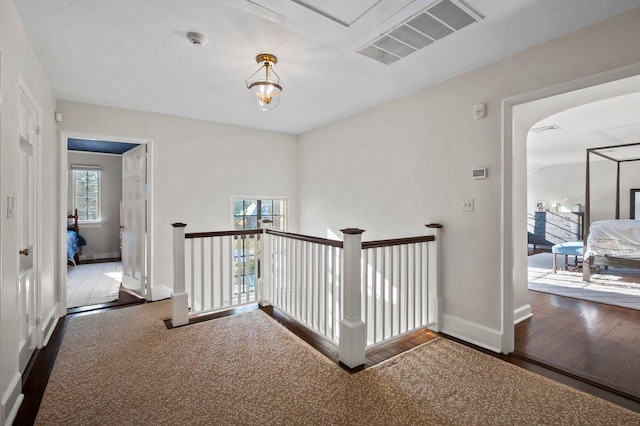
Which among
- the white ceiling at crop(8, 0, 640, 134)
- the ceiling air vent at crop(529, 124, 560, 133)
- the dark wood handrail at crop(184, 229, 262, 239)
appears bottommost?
the dark wood handrail at crop(184, 229, 262, 239)

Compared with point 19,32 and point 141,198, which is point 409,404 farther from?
point 141,198

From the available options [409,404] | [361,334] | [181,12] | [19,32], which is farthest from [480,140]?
[19,32]

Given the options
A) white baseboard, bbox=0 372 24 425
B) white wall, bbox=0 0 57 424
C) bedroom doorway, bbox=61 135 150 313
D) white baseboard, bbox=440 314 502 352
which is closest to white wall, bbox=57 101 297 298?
white wall, bbox=0 0 57 424

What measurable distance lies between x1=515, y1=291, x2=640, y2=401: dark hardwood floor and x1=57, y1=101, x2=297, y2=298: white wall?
3.87m

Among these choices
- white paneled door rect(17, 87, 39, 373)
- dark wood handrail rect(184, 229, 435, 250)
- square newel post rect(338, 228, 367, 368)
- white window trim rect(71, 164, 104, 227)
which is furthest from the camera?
white window trim rect(71, 164, 104, 227)

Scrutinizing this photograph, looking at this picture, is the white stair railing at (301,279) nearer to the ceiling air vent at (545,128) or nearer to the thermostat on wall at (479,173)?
the thermostat on wall at (479,173)

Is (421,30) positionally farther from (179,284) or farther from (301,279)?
(179,284)

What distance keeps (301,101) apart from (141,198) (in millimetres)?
2499

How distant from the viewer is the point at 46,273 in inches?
119

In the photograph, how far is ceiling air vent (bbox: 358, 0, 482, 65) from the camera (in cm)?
193

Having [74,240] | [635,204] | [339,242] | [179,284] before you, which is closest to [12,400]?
[179,284]

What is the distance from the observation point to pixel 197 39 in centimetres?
225

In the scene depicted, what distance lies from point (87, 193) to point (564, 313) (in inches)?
351

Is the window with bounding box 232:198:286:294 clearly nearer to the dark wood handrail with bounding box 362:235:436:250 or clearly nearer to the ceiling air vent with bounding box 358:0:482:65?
the dark wood handrail with bounding box 362:235:436:250
